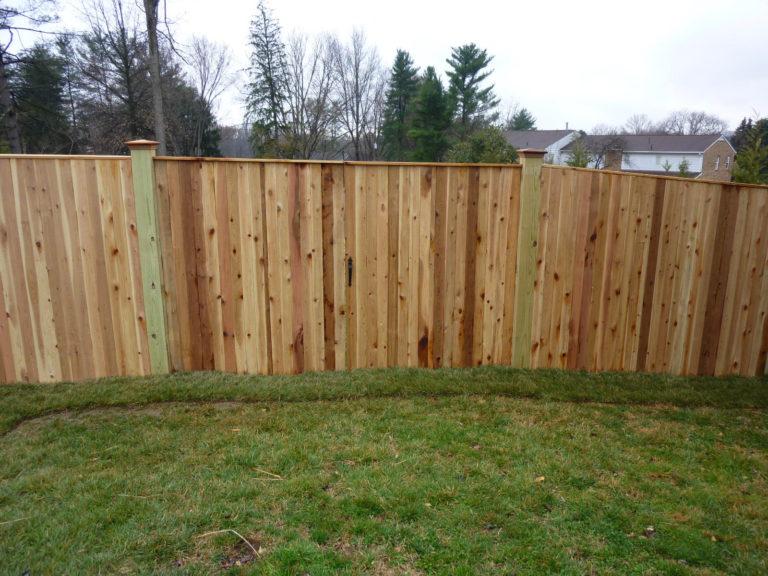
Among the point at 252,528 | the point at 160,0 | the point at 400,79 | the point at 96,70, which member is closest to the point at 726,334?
the point at 252,528

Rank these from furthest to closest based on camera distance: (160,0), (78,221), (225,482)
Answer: (160,0) → (78,221) → (225,482)

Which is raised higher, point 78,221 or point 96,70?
point 96,70

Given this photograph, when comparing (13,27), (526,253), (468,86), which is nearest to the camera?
(526,253)

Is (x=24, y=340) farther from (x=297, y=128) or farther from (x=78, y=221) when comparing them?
(x=297, y=128)

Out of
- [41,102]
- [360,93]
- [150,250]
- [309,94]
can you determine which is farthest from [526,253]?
[360,93]

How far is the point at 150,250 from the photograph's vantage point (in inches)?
168

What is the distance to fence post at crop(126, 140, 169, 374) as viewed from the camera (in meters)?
4.19

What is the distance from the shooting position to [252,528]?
8.39ft

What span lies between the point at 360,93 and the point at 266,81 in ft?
22.7

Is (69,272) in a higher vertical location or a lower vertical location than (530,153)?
lower

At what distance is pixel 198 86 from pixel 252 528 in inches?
1201

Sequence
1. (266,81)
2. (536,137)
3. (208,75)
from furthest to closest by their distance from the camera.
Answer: (536,137)
(208,75)
(266,81)

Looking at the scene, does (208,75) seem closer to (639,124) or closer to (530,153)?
(530,153)

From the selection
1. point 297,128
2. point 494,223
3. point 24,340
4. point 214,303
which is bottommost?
point 24,340
